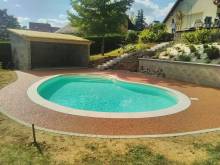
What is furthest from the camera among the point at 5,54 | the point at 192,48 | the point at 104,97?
the point at 5,54

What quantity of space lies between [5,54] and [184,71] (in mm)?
16352

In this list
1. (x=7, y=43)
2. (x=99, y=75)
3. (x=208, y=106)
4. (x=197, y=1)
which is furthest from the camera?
(x=197, y=1)

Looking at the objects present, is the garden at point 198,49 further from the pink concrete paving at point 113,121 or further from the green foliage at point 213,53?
the pink concrete paving at point 113,121

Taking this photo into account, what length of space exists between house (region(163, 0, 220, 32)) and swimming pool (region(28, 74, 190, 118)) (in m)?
13.7

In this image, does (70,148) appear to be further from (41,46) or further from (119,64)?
(41,46)

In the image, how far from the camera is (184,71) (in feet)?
56.5

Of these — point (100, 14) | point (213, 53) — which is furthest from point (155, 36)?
point (213, 53)

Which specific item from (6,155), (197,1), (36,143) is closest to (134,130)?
(36,143)

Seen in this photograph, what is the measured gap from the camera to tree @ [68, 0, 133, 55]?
2466 cm

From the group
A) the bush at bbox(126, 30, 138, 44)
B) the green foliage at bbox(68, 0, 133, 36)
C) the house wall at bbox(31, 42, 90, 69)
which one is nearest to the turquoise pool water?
the house wall at bbox(31, 42, 90, 69)

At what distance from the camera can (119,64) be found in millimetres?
22969

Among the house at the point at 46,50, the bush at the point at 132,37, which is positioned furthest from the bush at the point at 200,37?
the house at the point at 46,50

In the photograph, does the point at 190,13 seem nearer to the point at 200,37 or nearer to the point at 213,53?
the point at 200,37

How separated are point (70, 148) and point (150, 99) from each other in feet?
26.1
